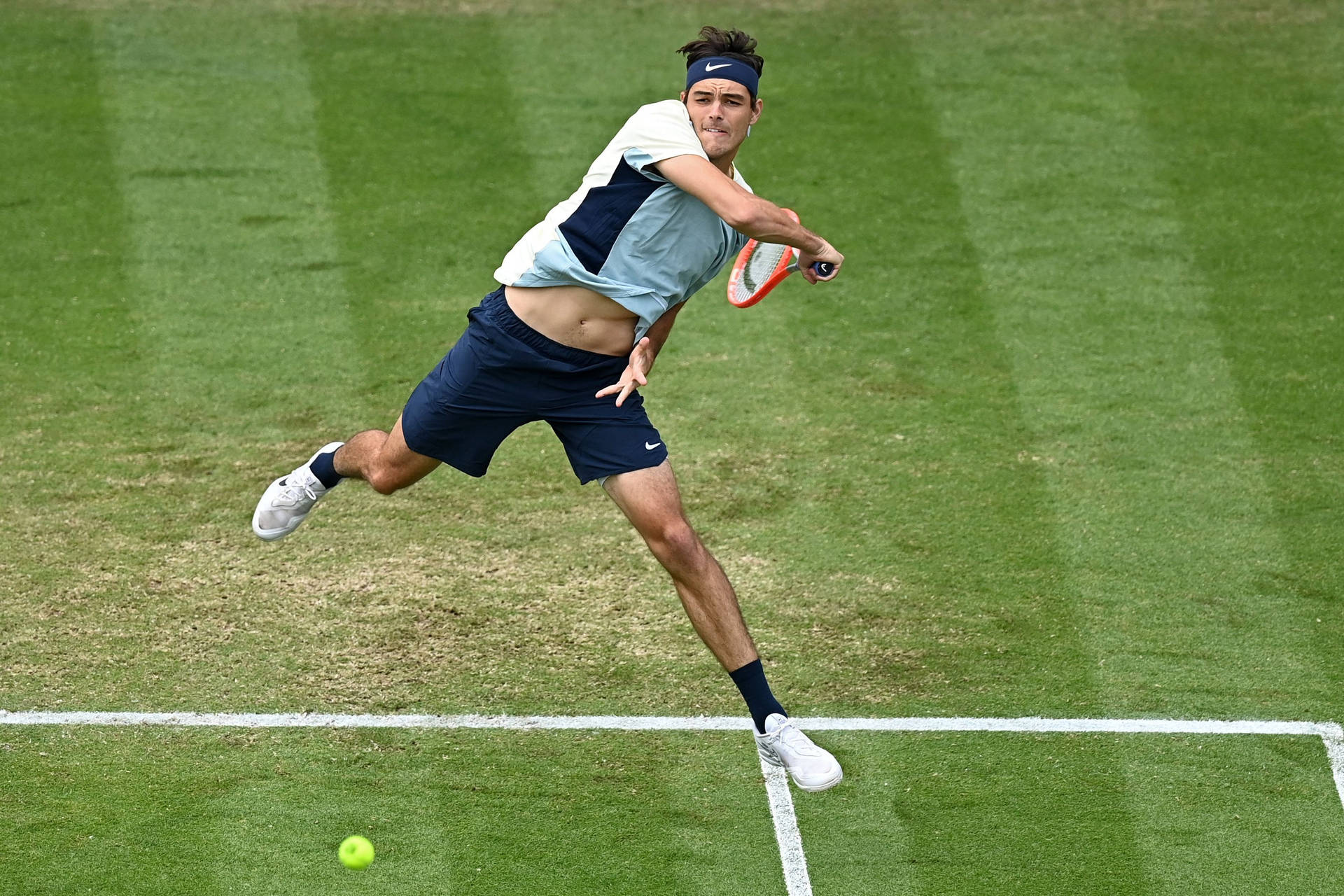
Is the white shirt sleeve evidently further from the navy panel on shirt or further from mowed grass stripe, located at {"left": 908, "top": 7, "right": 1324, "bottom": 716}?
mowed grass stripe, located at {"left": 908, "top": 7, "right": 1324, "bottom": 716}

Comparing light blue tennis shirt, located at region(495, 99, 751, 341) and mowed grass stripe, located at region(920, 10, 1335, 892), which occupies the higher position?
light blue tennis shirt, located at region(495, 99, 751, 341)

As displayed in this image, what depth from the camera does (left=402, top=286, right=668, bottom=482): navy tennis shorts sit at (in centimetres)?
642

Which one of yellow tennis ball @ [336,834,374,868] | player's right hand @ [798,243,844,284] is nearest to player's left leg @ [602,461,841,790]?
player's right hand @ [798,243,844,284]

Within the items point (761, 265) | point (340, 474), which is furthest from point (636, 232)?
point (340, 474)

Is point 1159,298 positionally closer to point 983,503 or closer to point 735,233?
point 983,503

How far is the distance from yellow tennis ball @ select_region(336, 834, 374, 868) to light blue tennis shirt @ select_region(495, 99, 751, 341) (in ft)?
7.00

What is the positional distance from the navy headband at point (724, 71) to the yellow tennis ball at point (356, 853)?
2990mm

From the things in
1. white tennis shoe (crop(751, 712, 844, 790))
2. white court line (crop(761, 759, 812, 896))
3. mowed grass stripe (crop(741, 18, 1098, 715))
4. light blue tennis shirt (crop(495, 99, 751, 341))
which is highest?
light blue tennis shirt (crop(495, 99, 751, 341))

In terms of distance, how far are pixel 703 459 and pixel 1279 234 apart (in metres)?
4.64

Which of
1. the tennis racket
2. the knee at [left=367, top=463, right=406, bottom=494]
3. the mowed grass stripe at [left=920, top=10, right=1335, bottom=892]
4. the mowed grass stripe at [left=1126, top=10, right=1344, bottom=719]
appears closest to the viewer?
the tennis racket

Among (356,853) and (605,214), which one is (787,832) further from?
(605,214)

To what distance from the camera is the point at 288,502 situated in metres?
7.36

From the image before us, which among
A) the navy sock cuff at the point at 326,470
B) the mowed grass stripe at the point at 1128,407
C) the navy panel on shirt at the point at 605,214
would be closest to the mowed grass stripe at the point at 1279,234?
the mowed grass stripe at the point at 1128,407

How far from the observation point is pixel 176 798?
635 cm
